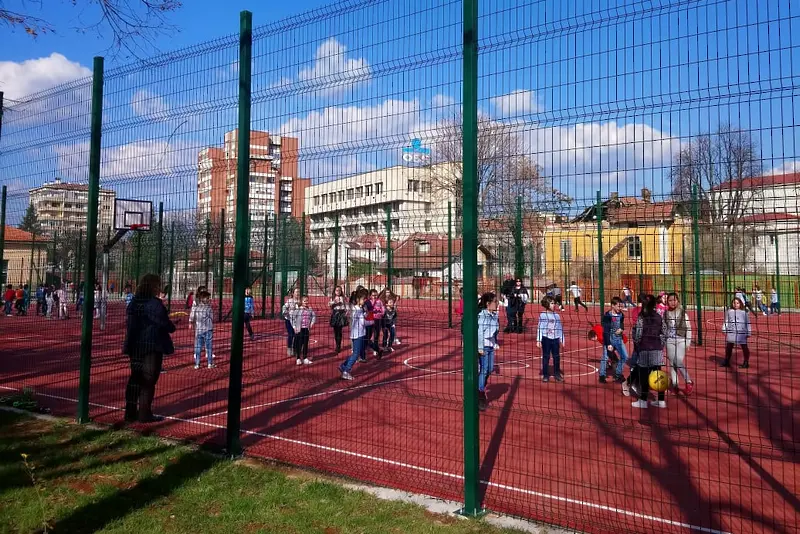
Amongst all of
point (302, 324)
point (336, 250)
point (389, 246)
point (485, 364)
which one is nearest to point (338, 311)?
point (302, 324)

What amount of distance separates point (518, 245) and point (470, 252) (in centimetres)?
197

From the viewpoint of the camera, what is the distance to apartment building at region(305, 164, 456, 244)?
17.2 feet

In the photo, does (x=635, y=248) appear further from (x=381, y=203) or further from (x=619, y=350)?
(x=619, y=350)

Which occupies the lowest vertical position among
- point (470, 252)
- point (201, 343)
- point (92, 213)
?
point (201, 343)

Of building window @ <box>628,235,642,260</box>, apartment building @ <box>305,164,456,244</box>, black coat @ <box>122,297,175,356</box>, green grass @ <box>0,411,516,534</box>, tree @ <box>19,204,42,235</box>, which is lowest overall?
green grass @ <box>0,411,516,534</box>

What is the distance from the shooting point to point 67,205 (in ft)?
30.2

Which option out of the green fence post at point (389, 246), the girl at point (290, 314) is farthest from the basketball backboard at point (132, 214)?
the girl at point (290, 314)

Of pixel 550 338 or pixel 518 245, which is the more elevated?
pixel 518 245

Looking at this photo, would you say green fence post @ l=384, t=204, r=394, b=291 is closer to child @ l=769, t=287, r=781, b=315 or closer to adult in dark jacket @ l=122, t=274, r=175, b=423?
adult in dark jacket @ l=122, t=274, r=175, b=423

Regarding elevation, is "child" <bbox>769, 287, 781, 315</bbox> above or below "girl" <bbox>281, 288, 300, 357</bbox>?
above

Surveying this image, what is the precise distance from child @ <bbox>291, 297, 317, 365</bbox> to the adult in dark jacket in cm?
437

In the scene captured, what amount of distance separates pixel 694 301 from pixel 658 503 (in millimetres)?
3999

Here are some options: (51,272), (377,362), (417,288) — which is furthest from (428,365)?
(51,272)

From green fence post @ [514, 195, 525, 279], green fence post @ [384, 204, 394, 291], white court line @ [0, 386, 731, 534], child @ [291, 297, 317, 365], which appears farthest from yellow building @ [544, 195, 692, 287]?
child @ [291, 297, 317, 365]
